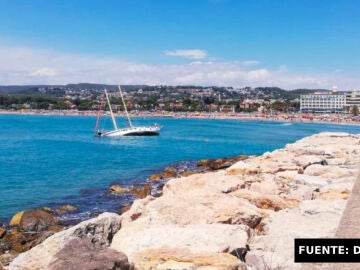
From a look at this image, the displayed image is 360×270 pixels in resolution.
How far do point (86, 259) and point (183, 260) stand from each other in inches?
56.4

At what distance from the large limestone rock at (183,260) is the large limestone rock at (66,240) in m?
1.35

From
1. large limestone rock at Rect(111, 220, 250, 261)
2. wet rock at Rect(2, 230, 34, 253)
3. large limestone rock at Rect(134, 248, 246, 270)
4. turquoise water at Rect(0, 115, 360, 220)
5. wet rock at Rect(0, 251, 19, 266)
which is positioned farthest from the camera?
turquoise water at Rect(0, 115, 360, 220)

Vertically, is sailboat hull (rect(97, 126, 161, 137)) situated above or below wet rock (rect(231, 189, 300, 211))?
below

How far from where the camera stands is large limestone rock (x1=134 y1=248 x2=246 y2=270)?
7082mm

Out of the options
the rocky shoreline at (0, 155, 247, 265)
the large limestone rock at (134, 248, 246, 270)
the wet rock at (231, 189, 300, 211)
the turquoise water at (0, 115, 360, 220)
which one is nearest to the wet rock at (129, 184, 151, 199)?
the rocky shoreline at (0, 155, 247, 265)

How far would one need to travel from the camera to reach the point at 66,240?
8.40 m

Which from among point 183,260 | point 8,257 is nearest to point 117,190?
point 8,257

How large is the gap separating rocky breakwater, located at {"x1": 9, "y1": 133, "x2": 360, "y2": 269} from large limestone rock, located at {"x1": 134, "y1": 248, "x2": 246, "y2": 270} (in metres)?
0.01

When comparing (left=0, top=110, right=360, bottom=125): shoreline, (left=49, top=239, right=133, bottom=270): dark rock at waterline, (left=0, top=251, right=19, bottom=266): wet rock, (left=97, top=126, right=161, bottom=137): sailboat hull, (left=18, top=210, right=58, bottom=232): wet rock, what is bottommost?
(left=0, top=110, right=360, bottom=125): shoreline

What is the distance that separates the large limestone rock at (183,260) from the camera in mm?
7082

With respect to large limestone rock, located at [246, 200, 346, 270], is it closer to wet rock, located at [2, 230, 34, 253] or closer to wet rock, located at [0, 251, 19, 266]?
wet rock, located at [0, 251, 19, 266]

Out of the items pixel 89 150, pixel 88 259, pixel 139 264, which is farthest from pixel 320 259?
pixel 89 150

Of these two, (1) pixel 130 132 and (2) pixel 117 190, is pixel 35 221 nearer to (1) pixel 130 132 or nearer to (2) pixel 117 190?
(2) pixel 117 190

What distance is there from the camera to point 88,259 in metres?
6.82
